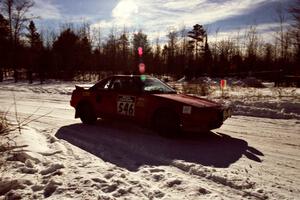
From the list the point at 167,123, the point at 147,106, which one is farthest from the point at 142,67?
the point at 167,123

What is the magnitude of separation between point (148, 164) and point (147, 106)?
7.10ft

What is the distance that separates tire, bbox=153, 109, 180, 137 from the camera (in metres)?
6.05

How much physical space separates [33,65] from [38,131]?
3208 cm

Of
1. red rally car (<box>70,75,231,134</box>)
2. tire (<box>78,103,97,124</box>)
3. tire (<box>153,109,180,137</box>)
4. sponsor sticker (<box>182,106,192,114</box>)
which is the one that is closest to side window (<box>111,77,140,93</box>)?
red rally car (<box>70,75,231,134</box>)

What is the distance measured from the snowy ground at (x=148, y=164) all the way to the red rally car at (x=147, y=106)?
15.0 inches

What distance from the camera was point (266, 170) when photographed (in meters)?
4.17

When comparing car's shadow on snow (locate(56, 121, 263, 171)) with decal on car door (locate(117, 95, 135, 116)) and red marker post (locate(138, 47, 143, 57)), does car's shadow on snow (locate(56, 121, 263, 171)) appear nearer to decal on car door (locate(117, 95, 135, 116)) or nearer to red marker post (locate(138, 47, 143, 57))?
decal on car door (locate(117, 95, 135, 116))

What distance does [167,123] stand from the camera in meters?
6.12

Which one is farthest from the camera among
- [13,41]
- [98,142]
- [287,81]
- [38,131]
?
[13,41]

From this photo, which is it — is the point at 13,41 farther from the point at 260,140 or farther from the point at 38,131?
the point at 260,140

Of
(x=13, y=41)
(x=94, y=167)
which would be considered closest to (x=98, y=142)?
(x=94, y=167)

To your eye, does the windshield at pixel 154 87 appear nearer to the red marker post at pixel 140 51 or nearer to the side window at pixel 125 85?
the side window at pixel 125 85

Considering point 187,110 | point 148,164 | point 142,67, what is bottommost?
point 148,164

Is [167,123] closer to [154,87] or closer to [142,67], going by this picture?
[154,87]
